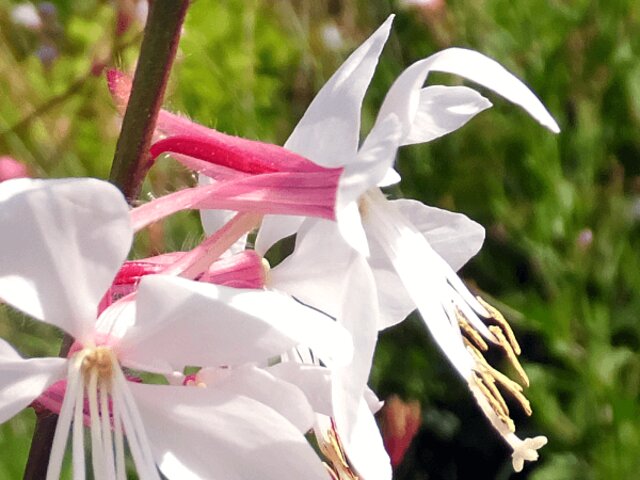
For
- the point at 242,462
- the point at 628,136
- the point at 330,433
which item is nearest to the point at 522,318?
the point at 628,136

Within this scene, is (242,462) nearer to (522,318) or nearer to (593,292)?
(522,318)

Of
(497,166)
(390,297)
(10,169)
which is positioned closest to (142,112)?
(390,297)

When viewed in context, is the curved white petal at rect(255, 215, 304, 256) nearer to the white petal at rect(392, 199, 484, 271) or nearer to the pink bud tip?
the white petal at rect(392, 199, 484, 271)

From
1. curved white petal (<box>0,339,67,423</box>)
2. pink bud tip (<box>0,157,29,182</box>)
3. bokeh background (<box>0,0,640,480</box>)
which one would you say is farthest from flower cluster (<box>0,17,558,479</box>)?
pink bud tip (<box>0,157,29,182</box>)

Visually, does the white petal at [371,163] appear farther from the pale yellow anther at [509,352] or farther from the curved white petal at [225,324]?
the pale yellow anther at [509,352]

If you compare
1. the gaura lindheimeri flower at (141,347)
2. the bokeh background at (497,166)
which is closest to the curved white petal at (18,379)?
the gaura lindheimeri flower at (141,347)
